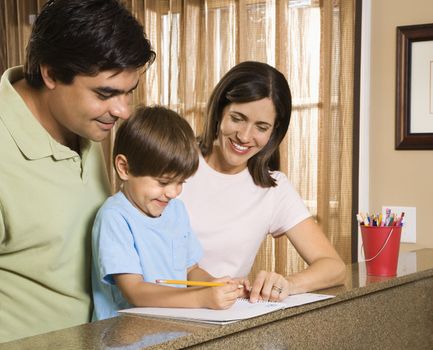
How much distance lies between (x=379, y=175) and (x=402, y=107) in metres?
0.27

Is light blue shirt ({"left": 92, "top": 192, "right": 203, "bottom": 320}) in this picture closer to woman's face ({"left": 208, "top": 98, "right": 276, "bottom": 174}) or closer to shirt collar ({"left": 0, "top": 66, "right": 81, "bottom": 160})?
shirt collar ({"left": 0, "top": 66, "right": 81, "bottom": 160})

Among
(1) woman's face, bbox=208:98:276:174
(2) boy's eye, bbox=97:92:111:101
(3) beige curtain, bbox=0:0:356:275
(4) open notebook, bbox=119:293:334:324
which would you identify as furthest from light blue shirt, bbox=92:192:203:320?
(3) beige curtain, bbox=0:0:356:275

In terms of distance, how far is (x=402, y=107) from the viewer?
2.65 metres

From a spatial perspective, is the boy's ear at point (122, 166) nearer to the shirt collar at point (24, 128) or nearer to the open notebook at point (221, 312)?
the shirt collar at point (24, 128)

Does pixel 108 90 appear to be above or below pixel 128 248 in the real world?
above

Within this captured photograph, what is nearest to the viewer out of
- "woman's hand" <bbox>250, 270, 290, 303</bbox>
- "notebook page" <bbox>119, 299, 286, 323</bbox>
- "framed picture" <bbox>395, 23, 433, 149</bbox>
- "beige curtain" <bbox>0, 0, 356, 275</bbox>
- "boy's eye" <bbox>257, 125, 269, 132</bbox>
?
"notebook page" <bbox>119, 299, 286, 323</bbox>

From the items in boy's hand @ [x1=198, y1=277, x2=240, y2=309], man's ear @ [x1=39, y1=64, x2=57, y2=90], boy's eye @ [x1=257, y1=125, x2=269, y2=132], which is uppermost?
man's ear @ [x1=39, y1=64, x2=57, y2=90]

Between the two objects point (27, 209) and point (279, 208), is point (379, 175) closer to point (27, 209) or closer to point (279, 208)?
point (279, 208)

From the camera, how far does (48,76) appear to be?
136 cm

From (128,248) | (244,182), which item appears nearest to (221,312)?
(128,248)

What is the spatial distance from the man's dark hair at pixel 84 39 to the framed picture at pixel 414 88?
153cm

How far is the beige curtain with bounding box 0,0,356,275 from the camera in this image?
2.91 meters

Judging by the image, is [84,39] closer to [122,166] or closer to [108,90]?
[108,90]

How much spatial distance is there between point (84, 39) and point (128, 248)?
0.43m
